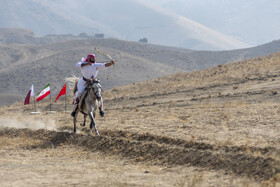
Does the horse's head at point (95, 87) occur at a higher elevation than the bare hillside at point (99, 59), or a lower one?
lower

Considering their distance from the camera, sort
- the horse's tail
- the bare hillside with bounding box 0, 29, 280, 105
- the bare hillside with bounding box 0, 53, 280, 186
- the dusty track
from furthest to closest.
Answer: the bare hillside with bounding box 0, 29, 280, 105, the horse's tail, the dusty track, the bare hillside with bounding box 0, 53, 280, 186

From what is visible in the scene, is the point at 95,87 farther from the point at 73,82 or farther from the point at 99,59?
the point at 99,59

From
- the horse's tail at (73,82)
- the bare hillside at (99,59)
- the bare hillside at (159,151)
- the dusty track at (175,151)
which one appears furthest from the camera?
the bare hillside at (99,59)

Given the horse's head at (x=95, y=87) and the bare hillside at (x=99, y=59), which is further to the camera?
the bare hillside at (x=99, y=59)

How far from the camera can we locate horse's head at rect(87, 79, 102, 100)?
15956mm

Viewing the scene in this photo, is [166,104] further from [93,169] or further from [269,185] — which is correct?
[269,185]

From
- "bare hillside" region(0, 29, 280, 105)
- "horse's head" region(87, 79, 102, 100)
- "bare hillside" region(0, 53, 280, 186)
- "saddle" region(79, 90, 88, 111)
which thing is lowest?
"bare hillside" region(0, 53, 280, 186)

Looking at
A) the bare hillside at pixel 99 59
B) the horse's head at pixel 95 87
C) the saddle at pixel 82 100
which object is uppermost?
the bare hillside at pixel 99 59

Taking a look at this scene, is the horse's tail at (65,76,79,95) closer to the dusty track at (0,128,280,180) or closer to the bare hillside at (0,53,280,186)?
the bare hillside at (0,53,280,186)

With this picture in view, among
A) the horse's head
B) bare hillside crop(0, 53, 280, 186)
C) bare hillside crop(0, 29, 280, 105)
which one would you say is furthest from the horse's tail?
bare hillside crop(0, 29, 280, 105)

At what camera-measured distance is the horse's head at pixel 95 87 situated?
16.0m

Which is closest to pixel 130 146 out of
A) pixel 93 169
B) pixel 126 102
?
pixel 93 169

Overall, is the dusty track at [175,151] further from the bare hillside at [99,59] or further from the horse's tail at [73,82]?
the bare hillside at [99,59]

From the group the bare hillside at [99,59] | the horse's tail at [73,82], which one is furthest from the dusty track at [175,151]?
the bare hillside at [99,59]
